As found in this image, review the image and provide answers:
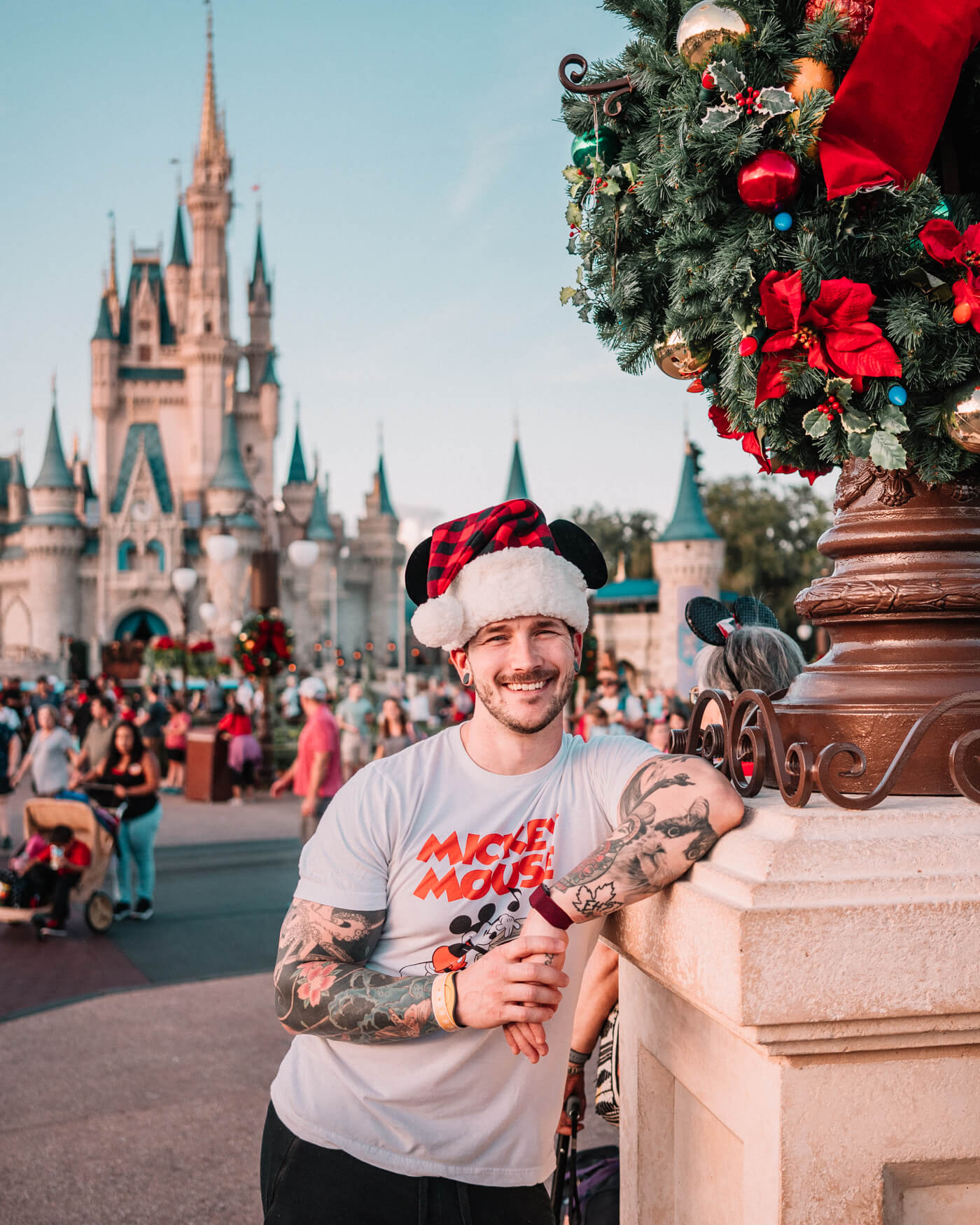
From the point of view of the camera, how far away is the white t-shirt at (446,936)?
1569 mm

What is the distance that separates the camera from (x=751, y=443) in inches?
66.0

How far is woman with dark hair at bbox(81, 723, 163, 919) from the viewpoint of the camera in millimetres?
7703

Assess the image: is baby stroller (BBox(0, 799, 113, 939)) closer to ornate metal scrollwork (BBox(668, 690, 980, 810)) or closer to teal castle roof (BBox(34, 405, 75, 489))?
ornate metal scrollwork (BBox(668, 690, 980, 810))

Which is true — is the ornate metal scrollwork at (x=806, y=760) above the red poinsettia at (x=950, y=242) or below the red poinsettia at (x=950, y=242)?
below

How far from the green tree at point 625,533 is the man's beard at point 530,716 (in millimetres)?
51976

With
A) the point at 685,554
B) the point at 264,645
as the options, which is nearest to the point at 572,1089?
the point at 264,645

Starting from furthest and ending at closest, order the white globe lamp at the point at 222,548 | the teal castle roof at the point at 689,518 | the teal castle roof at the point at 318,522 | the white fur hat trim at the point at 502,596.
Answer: the teal castle roof at the point at 318,522
the teal castle roof at the point at 689,518
the white globe lamp at the point at 222,548
the white fur hat trim at the point at 502,596

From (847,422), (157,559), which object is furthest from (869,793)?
(157,559)

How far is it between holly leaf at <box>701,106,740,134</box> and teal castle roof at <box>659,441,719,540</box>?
111ft

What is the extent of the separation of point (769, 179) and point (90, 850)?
690cm

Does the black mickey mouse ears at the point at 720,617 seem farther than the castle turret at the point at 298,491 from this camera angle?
No

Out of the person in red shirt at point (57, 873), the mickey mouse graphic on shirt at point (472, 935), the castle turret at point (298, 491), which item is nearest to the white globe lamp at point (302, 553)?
the person in red shirt at point (57, 873)

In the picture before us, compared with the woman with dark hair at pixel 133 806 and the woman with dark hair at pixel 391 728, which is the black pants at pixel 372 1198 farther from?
the woman with dark hair at pixel 391 728

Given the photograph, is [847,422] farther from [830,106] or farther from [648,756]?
[648,756]
